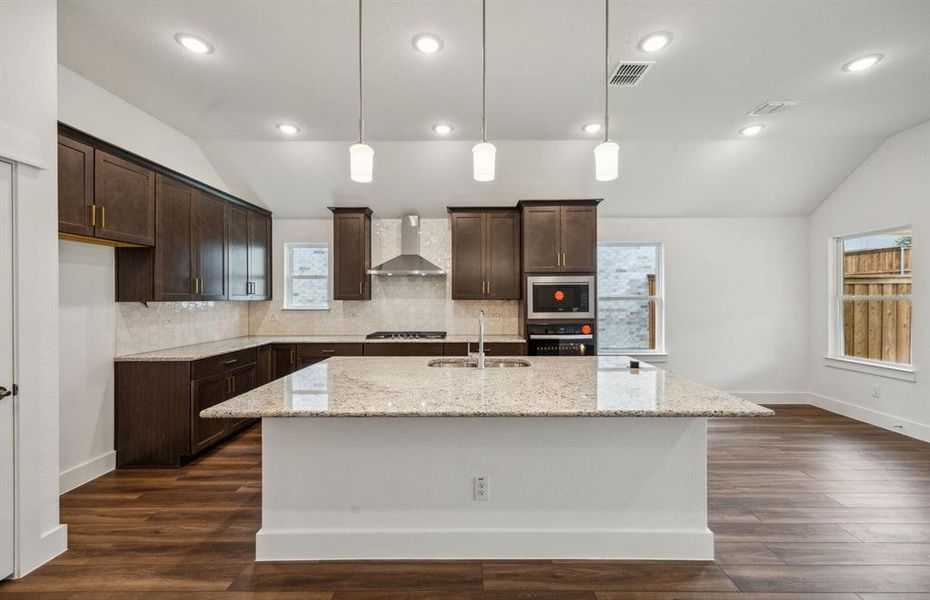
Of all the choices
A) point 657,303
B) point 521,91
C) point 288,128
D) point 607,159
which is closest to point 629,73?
point 521,91

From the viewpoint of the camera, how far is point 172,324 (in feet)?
13.5

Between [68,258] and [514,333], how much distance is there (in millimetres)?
4209

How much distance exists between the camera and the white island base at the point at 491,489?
2.22 meters

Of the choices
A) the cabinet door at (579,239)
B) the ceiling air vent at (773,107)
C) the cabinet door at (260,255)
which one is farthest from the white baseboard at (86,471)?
the ceiling air vent at (773,107)

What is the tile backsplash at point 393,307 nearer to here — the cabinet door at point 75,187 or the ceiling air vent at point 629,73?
the cabinet door at point 75,187

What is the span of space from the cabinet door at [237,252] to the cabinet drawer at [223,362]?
2.23 feet

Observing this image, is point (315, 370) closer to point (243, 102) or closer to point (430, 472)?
point (430, 472)

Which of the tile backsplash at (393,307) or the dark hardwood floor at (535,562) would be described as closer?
the dark hardwood floor at (535,562)

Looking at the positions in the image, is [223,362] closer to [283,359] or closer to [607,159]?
[283,359]

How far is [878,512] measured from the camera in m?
2.74

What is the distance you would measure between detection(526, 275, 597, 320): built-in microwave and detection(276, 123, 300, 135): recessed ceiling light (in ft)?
9.24

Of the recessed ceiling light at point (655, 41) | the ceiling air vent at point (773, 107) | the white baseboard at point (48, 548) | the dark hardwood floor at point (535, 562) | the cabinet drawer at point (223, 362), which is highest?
the ceiling air vent at point (773, 107)

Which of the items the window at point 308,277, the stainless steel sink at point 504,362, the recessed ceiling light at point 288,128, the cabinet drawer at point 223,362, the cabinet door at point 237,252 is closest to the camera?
the stainless steel sink at point 504,362

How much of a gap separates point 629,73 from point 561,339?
8.89 ft
